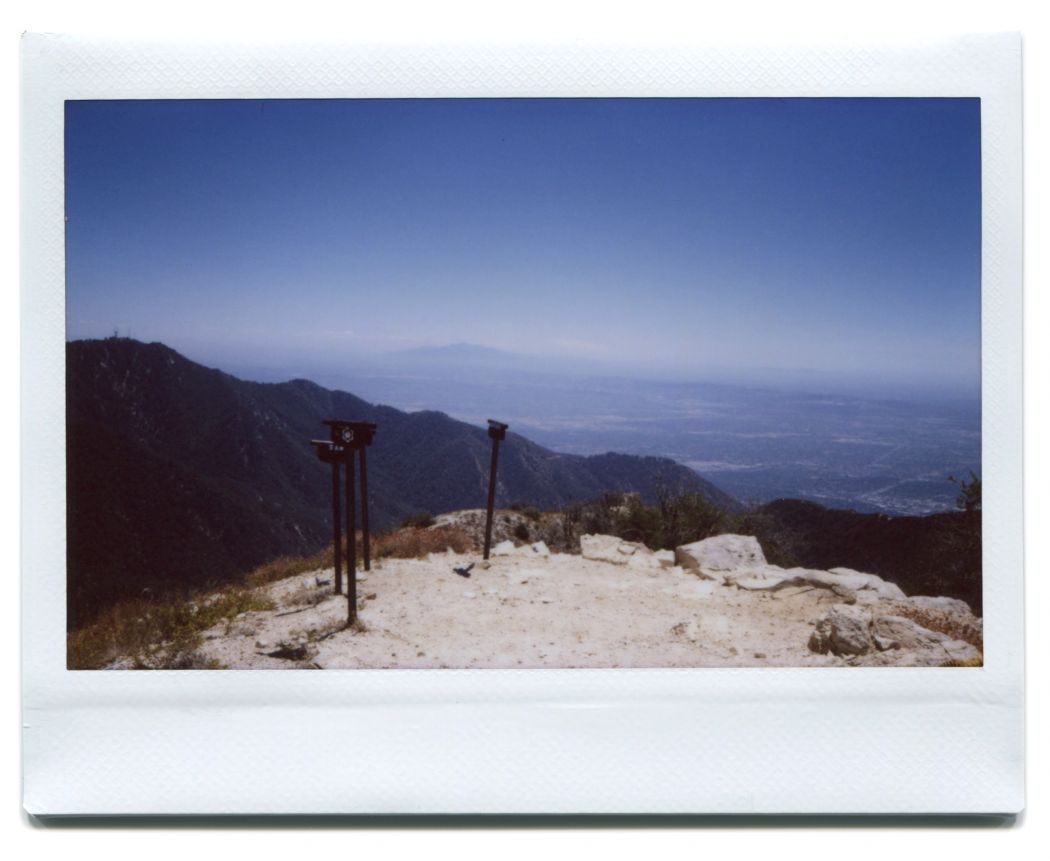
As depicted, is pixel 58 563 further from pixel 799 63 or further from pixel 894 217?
pixel 894 217

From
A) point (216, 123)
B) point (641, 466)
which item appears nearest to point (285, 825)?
point (641, 466)

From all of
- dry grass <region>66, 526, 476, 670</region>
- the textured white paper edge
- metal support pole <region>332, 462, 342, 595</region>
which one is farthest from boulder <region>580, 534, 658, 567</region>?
metal support pole <region>332, 462, 342, 595</region>

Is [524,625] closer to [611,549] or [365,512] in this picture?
[365,512]

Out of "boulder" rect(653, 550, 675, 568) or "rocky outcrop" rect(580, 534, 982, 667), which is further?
"boulder" rect(653, 550, 675, 568)

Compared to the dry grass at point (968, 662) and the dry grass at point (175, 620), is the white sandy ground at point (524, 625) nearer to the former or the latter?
the dry grass at point (175, 620)

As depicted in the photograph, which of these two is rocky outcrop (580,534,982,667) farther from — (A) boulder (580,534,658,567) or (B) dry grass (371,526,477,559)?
(B) dry grass (371,526,477,559)

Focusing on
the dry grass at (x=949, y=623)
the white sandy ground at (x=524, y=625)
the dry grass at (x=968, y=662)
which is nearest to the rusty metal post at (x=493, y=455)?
the white sandy ground at (x=524, y=625)
